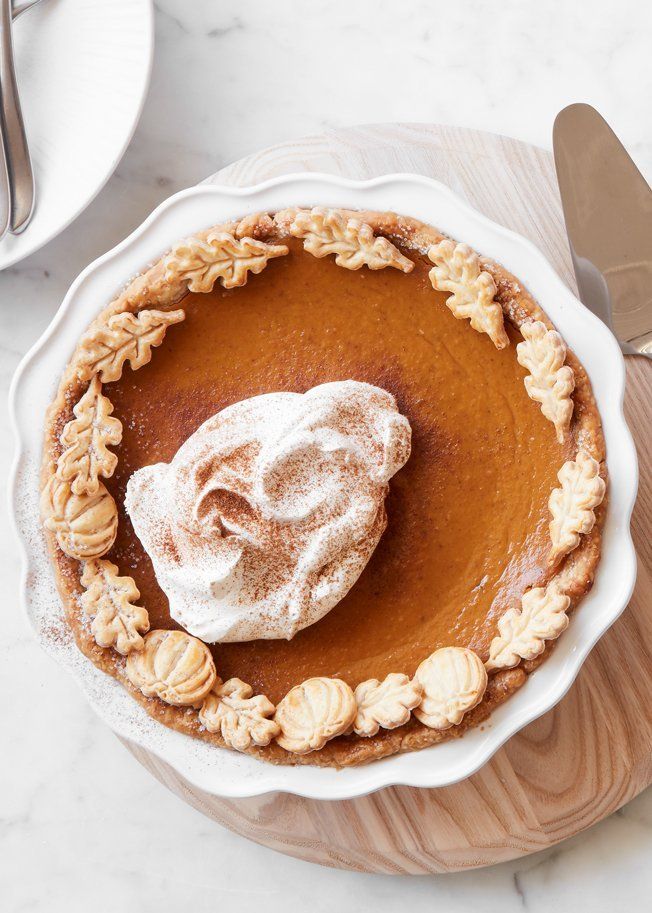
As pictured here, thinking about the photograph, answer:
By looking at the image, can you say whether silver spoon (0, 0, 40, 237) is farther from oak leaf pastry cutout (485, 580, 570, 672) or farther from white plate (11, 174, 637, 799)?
oak leaf pastry cutout (485, 580, 570, 672)

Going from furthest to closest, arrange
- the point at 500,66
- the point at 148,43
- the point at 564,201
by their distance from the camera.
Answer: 1. the point at 500,66
2. the point at 148,43
3. the point at 564,201

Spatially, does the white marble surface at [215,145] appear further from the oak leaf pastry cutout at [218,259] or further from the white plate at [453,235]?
the oak leaf pastry cutout at [218,259]

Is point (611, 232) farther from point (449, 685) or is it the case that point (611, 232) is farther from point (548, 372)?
point (449, 685)

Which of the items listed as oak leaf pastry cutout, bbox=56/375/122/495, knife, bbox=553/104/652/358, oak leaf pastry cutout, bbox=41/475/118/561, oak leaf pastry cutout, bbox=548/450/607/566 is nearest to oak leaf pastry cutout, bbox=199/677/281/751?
oak leaf pastry cutout, bbox=41/475/118/561

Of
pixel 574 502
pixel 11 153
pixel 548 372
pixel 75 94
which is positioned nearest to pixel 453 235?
pixel 548 372

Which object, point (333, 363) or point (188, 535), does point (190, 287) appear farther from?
point (188, 535)

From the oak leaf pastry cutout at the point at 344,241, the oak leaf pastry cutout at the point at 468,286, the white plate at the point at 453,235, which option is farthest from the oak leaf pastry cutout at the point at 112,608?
the oak leaf pastry cutout at the point at 468,286

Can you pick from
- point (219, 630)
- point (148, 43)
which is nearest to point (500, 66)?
point (148, 43)
